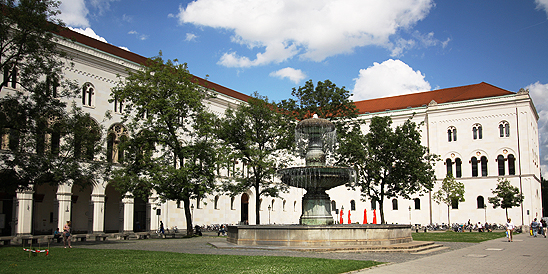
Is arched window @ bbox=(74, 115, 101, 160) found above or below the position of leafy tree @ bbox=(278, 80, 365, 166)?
below

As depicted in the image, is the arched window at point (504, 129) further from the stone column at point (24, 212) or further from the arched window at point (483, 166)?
the stone column at point (24, 212)

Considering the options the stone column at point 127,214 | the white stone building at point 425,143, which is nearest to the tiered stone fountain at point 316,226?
the stone column at point 127,214

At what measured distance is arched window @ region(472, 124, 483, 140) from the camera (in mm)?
60797

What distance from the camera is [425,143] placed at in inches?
2566

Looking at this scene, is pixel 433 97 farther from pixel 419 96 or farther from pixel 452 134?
pixel 452 134

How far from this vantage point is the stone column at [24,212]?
32844mm

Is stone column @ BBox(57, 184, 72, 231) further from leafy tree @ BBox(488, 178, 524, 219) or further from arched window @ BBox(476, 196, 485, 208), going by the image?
arched window @ BBox(476, 196, 485, 208)

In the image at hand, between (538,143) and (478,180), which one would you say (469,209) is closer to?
(478,180)

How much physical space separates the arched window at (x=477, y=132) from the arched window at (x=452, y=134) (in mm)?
2449

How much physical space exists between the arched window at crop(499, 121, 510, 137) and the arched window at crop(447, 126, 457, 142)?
5.80 m

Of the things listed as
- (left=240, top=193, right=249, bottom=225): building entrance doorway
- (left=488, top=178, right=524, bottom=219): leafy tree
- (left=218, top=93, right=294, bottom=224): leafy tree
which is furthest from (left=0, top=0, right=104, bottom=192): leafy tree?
(left=488, top=178, right=524, bottom=219): leafy tree

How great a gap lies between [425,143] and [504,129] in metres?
10.6

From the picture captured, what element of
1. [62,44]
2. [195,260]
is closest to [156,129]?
[62,44]

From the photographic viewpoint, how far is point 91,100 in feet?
129
